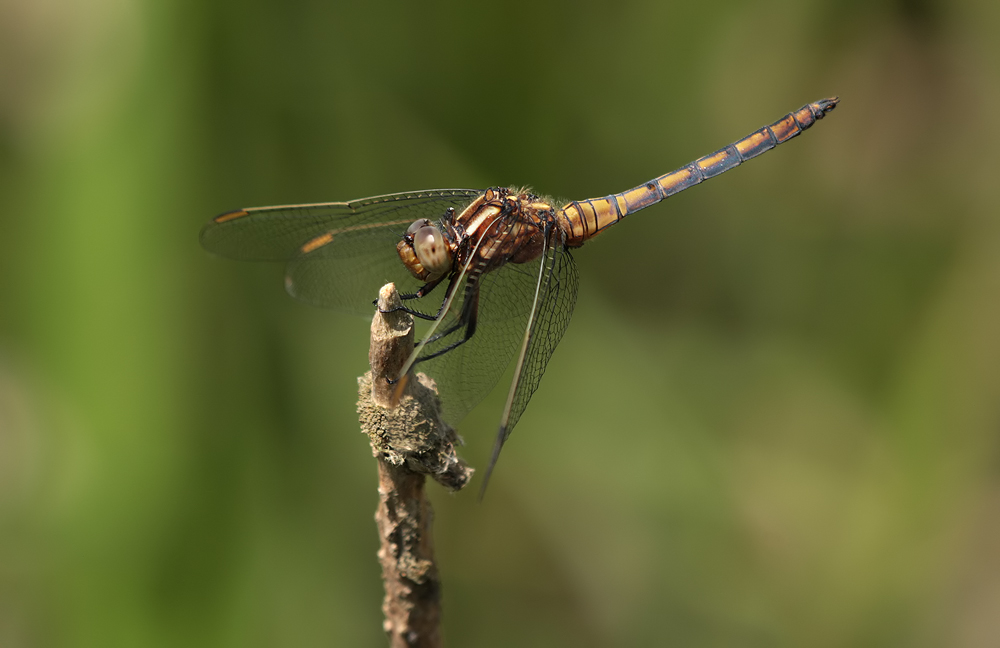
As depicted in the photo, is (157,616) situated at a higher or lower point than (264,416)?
lower

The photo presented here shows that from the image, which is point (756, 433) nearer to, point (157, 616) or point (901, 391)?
point (901, 391)

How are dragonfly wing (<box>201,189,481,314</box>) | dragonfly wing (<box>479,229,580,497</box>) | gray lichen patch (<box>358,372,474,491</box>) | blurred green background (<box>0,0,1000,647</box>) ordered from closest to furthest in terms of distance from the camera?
gray lichen patch (<box>358,372,474,491</box>)
dragonfly wing (<box>479,229,580,497</box>)
blurred green background (<box>0,0,1000,647</box>)
dragonfly wing (<box>201,189,481,314</box>)

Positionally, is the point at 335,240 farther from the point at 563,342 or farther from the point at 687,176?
the point at 687,176

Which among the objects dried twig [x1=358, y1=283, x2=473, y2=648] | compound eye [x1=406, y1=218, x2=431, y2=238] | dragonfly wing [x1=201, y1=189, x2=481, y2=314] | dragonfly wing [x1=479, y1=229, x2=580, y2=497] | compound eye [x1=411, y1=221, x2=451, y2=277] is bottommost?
dried twig [x1=358, y1=283, x2=473, y2=648]

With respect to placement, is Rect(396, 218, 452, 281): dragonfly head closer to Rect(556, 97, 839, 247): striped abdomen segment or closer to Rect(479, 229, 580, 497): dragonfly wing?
Rect(479, 229, 580, 497): dragonfly wing

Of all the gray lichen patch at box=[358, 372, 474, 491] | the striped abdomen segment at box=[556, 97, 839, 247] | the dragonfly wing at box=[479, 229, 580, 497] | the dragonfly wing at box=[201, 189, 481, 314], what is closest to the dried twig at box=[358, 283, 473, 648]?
the gray lichen patch at box=[358, 372, 474, 491]

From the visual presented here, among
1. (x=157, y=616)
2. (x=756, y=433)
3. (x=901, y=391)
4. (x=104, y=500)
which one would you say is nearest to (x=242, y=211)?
(x=104, y=500)

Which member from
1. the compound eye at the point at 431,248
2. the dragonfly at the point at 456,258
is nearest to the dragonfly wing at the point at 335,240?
the dragonfly at the point at 456,258

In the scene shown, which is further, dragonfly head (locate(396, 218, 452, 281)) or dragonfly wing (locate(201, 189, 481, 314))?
dragonfly wing (locate(201, 189, 481, 314))
